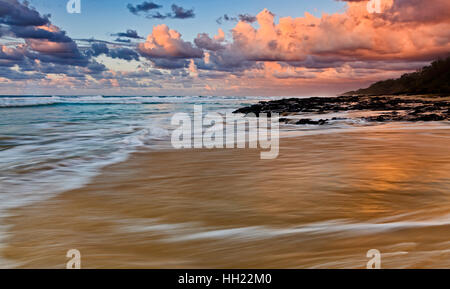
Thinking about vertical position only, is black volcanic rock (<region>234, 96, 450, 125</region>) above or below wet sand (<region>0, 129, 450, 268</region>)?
above

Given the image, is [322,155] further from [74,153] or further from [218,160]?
[74,153]

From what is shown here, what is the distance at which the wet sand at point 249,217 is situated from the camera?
2479mm

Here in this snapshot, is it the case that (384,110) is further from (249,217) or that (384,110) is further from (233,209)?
(249,217)

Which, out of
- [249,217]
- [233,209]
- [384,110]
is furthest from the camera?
[384,110]

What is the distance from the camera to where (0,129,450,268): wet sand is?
8.13 feet

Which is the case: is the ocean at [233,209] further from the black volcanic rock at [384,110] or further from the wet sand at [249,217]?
the black volcanic rock at [384,110]

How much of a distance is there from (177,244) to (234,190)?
167 cm

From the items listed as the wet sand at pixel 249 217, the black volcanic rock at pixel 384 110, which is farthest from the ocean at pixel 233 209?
the black volcanic rock at pixel 384 110

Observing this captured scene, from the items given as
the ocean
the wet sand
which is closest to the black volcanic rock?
the ocean

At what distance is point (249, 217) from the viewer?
3357 millimetres

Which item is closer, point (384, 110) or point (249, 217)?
point (249, 217)

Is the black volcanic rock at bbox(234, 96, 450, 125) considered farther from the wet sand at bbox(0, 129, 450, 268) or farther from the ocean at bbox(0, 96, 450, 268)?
the wet sand at bbox(0, 129, 450, 268)

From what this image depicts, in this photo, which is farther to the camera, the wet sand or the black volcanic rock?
the black volcanic rock

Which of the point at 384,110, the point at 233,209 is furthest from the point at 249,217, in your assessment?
the point at 384,110
